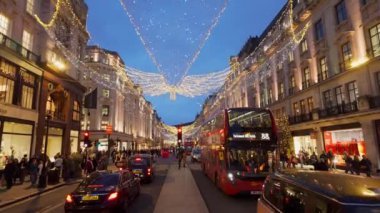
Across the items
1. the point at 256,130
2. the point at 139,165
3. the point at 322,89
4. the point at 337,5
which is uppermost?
the point at 337,5

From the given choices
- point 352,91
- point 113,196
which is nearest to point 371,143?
point 352,91

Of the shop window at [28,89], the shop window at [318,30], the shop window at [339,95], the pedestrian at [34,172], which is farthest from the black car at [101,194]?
the shop window at [318,30]

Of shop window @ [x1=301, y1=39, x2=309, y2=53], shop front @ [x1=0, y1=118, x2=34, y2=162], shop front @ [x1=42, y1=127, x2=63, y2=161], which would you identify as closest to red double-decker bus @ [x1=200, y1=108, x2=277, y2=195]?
shop front @ [x1=0, y1=118, x2=34, y2=162]

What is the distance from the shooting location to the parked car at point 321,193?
2.99 m

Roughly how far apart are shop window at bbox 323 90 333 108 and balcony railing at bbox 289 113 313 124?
101 inches

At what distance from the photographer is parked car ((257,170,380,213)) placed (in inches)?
118

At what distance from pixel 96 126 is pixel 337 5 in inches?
1687

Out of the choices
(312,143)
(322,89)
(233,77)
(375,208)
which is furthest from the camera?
(233,77)

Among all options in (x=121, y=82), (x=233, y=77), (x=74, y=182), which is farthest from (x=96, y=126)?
(x=74, y=182)

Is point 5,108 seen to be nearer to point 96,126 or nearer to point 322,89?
point 322,89

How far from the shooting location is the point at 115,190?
9031 mm

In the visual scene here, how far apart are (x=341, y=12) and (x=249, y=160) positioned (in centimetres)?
2038

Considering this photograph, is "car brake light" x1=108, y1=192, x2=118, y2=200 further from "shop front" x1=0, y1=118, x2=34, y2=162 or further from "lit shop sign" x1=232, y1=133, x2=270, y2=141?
"shop front" x1=0, y1=118, x2=34, y2=162

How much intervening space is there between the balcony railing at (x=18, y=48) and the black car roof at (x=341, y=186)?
69.7 feet
